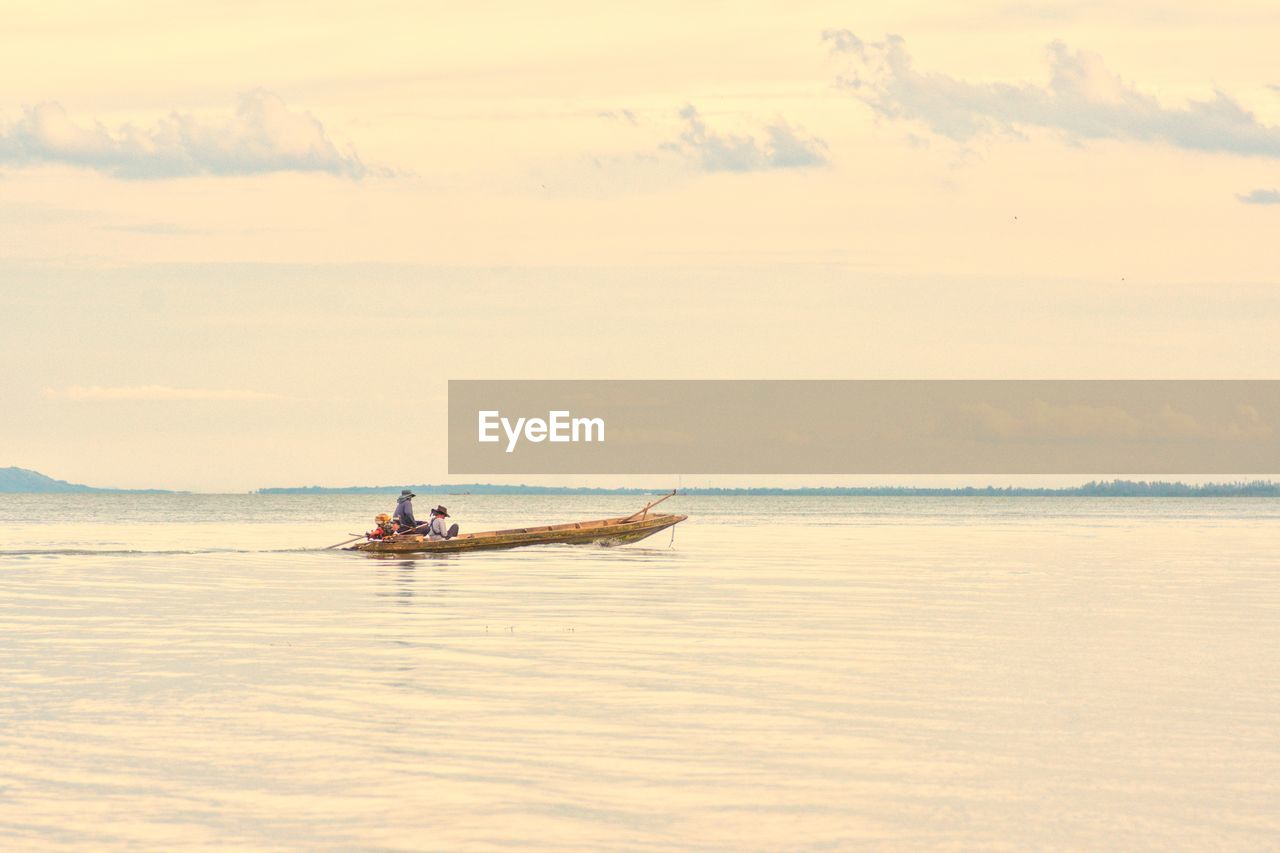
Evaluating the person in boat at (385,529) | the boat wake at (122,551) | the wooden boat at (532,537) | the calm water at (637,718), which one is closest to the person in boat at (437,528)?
the wooden boat at (532,537)

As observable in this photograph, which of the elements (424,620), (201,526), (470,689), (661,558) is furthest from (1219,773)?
(201,526)

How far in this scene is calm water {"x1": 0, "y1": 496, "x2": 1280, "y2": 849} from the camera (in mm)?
13211

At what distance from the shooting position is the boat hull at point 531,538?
56.2 metres

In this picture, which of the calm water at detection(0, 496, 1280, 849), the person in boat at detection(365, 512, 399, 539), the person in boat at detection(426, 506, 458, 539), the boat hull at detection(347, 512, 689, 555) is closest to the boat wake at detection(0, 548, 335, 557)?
the boat hull at detection(347, 512, 689, 555)

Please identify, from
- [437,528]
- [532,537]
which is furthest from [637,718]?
[532,537]

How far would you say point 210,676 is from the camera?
22.2 m

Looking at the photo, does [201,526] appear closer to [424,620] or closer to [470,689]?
[424,620]

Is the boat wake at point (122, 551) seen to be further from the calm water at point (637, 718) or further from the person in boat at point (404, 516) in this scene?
the calm water at point (637, 718)

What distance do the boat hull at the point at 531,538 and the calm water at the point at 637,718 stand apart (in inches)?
640

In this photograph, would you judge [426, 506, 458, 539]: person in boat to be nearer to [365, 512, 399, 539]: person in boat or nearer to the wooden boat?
the wooden boat

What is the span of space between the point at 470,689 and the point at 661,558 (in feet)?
124

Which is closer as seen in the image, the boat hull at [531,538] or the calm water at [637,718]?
the calm water at [637,718]

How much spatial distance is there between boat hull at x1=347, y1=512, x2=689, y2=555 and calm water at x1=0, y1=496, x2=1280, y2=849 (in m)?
16.2

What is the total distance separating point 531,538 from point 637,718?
41393mm
